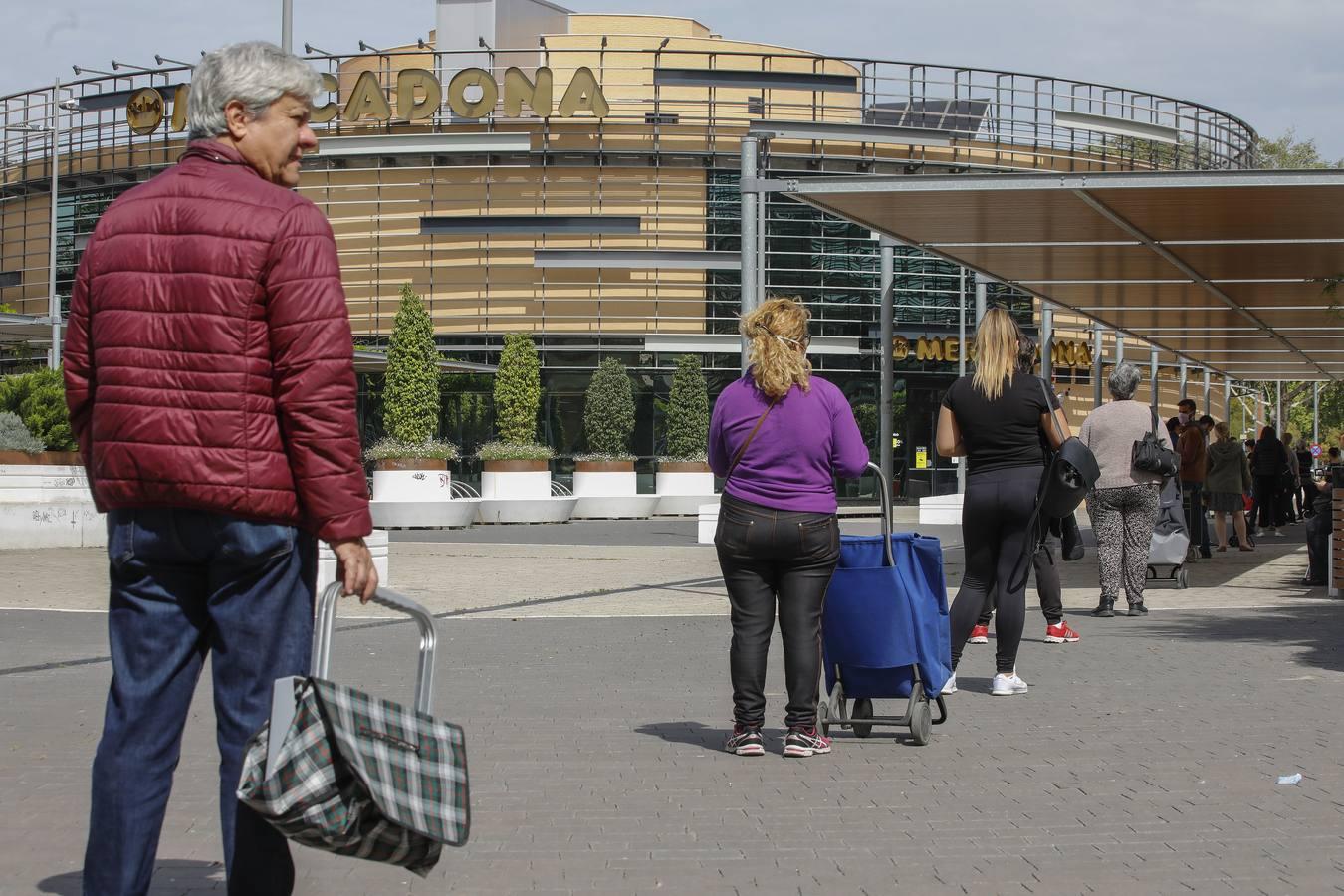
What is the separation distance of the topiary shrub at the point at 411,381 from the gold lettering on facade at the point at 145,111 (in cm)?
1004

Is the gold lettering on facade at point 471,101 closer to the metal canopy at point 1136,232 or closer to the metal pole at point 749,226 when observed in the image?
the metal canopy at point 1136,232

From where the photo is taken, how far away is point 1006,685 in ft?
27.8

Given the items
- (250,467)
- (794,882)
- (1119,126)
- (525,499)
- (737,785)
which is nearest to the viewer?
(250,467)

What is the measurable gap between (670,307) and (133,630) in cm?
3697

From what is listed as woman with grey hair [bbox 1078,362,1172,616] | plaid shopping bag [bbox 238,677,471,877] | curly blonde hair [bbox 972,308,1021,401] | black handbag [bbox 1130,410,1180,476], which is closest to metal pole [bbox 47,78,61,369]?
woman with grey hair [bbox 1078,362,1172,616]

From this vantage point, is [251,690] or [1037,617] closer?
[251,690]

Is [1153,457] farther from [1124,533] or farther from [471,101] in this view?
[471,101]

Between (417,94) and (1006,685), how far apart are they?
3370cm

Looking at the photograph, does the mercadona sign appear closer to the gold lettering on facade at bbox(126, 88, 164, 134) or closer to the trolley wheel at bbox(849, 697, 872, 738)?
the gold lettering on facade at bbox(126, 88, 164, 134)

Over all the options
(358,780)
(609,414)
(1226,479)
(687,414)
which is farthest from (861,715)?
(609,414)

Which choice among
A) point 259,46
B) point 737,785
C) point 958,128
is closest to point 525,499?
point 958,128

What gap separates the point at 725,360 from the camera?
40.3 m

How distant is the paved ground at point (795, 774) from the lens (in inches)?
193

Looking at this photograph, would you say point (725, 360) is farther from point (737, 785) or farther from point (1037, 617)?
point (737, 785)
